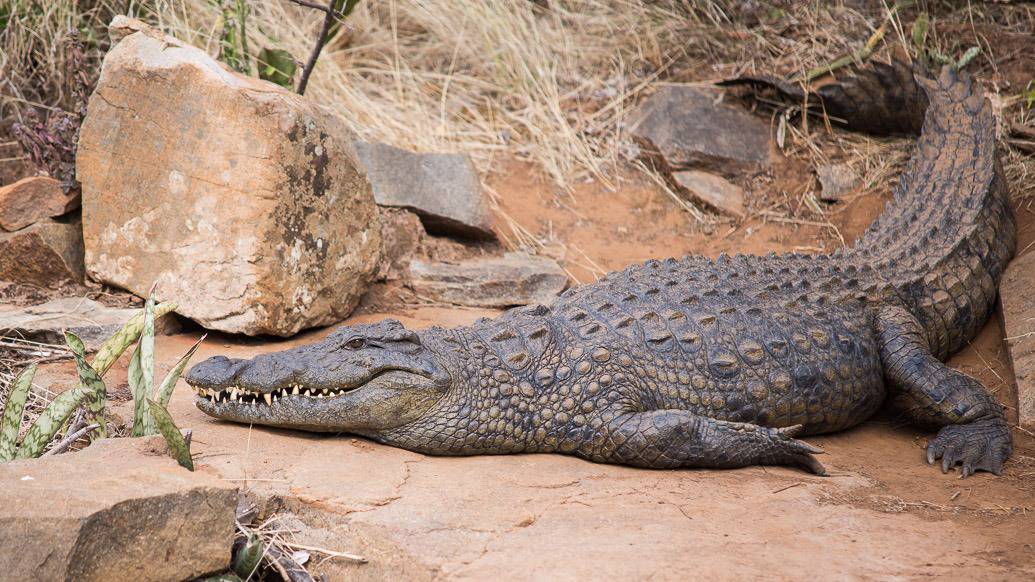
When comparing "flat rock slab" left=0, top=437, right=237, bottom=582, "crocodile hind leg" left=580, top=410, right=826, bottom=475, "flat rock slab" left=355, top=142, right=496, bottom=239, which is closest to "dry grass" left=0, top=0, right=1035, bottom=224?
"flat rock slab" left=355, top=142, right=496, bottom=239

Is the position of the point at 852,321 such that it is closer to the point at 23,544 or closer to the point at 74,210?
the point at 23,544

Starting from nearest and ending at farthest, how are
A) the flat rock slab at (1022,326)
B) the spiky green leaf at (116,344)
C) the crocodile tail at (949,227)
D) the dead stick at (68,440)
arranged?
the dead stick at (68,440) < the spiky green leaf at (116,344) < the flat rock slab at (1022,326) < the crocodile tail at (949,227)

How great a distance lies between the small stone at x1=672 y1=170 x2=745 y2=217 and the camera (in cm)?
780

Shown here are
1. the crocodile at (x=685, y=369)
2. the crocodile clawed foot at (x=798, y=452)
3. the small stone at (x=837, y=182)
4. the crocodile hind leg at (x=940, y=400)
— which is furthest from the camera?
the small stone at (x=837, y=182)

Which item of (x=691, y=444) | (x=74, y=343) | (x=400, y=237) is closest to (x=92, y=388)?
(x=74, y=343)

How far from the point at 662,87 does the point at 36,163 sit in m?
5.32

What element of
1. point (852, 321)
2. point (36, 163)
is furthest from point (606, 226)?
point (36, 163)

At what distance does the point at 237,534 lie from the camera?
3221 millimetres

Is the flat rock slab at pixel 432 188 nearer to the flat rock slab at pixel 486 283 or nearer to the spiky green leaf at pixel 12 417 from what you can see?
the flat rock slab at pixel 486 283

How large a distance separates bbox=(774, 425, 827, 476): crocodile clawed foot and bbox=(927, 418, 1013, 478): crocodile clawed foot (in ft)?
2.56

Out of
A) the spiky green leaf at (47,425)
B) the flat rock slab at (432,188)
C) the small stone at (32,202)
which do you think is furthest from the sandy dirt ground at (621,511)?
the flat rock slab at (432,188)

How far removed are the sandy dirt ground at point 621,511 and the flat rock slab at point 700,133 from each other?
144 inches

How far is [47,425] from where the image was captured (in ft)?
11.4

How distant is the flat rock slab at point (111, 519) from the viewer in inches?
104
